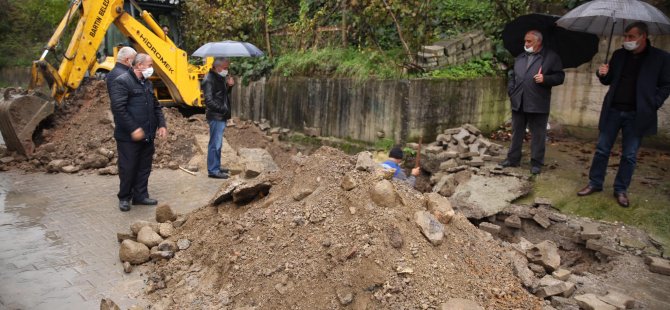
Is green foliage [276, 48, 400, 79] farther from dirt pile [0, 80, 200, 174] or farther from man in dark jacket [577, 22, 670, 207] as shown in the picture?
man in dark jacket [577, 22, 670, 207]

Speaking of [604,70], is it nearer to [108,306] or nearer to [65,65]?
[108,306]

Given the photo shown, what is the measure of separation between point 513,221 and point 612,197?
1257 mm

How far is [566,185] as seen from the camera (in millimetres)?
6273

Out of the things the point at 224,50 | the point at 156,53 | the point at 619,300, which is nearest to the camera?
the point at 619,300

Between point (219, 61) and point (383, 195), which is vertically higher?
point (219, 61)

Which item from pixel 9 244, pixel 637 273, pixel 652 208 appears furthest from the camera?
pixel 652 208

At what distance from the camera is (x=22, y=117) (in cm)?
845

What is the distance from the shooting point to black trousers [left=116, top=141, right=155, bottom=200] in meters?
5.93

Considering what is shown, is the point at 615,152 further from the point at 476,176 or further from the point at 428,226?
the point at 428,226

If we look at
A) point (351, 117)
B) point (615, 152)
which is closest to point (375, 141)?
point (351, 117)

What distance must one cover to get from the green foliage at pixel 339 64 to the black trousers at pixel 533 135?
7.69ft

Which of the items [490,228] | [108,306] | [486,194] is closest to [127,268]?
[108,306]

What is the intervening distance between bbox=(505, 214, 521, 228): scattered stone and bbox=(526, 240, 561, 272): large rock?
42.9 inches

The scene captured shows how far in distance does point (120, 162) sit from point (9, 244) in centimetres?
148
